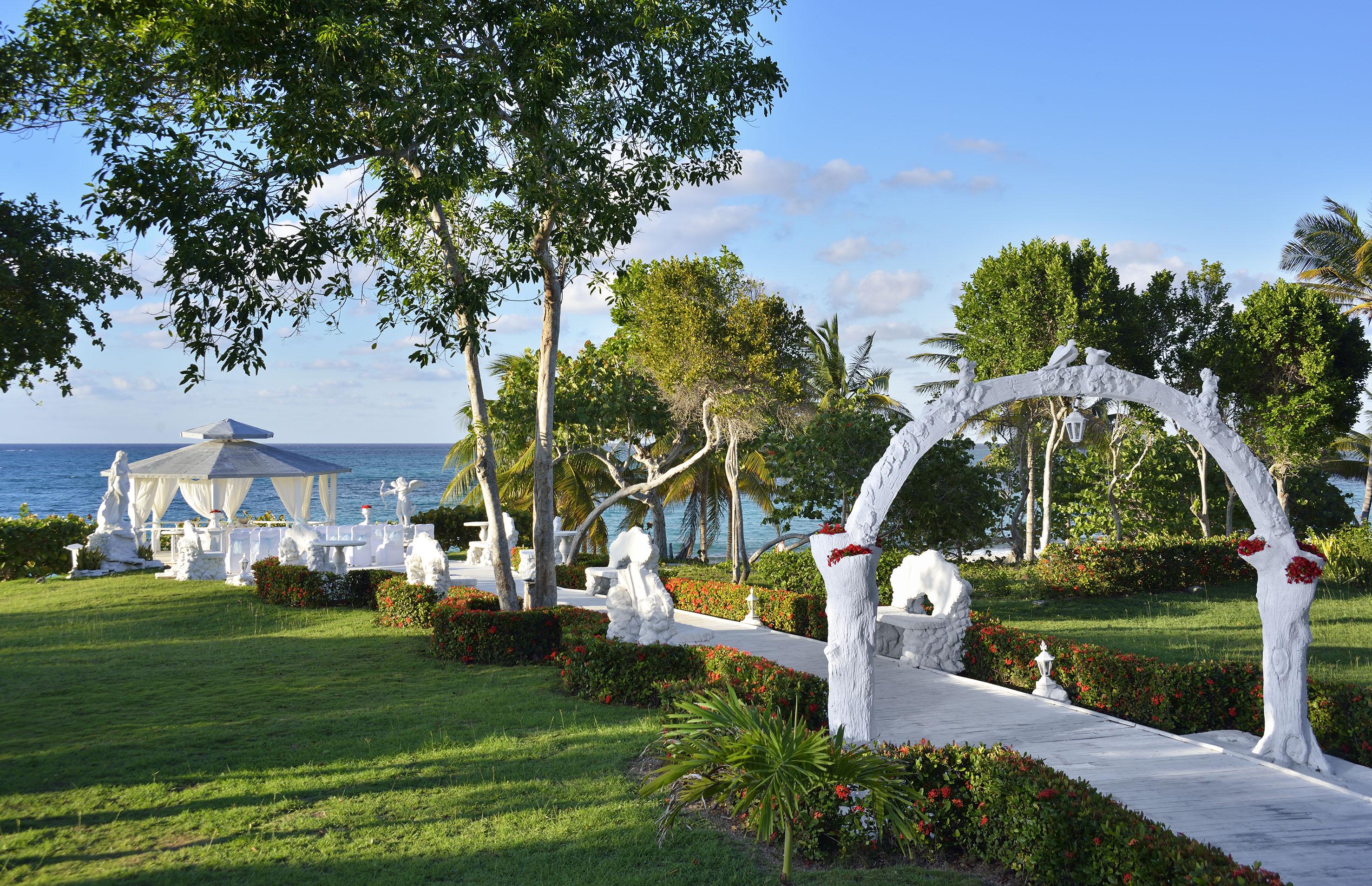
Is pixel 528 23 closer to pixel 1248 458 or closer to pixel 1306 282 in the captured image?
pixel 1248 458

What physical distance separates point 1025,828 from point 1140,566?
1608 cm

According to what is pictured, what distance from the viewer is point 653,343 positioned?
1964cm

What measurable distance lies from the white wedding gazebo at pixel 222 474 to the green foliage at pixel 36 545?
145 centimetres

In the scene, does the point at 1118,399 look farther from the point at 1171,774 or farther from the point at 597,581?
the point at 597,581

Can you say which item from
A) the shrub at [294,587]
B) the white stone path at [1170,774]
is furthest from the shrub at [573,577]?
the white stone path at [1170,774]

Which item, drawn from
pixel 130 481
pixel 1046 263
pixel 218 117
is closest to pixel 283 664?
pixel 218 117

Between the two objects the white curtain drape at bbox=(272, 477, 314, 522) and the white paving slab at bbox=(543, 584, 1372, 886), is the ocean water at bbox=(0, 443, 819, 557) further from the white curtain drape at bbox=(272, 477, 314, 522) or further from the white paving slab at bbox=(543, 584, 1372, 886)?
the white paving slab at bbox=(543, 584, 1372, 886)

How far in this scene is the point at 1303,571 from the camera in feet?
24.2

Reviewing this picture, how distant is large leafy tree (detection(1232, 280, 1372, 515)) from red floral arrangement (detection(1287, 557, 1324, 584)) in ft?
60.0

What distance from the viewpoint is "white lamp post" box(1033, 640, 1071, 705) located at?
9594 millimetres

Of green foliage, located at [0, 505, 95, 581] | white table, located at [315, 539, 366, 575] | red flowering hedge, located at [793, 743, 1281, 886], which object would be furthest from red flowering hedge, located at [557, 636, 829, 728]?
green foliage, located at [0, 505, 95, 581]

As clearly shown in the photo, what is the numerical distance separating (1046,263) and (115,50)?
20176 mm

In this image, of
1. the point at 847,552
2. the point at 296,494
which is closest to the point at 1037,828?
the point at 847,552

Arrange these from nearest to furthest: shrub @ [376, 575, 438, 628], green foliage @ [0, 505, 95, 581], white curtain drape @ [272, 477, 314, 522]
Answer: shrub @ [376, 575, 438, 628] → green foliage @ [0, 505, 95, 581] → white curtain drape @ [272, 477, 314, 522]
